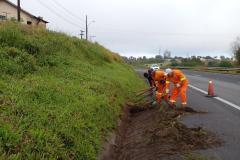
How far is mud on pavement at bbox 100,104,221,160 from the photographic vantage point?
818 centimetres

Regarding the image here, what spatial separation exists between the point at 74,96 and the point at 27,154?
4.62 m

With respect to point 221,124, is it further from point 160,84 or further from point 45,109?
point 160,84

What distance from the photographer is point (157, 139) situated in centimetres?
923

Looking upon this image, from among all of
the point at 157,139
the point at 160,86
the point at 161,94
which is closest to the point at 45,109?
the point at 157,139

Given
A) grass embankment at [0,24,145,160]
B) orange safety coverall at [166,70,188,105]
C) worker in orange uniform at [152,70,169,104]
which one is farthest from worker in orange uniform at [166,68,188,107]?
grass embankment at [0,24,145,160]

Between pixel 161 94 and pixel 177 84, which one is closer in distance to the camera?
pixel 177 84

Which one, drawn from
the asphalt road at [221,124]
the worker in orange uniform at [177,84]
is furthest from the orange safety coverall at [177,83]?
the asphalt road at [221,124]

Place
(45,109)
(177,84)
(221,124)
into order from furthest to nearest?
(177,84)
(221,124)
(45,109)

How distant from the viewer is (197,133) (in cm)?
923

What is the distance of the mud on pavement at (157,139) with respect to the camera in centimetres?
818

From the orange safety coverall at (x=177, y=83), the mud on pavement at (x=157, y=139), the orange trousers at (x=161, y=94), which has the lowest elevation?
the mud on pavement at (x=157, y=139)

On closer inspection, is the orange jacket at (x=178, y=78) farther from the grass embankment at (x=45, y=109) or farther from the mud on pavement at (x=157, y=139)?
the mud on pavement at (x=157, y=139)

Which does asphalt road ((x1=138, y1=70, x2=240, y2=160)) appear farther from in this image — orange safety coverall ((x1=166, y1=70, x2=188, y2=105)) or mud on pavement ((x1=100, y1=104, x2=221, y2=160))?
orange safety coverall ((x1=166, y1=70, x2=188, y2=105))

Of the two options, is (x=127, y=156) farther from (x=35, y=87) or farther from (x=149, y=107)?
(x=149, y=107)
